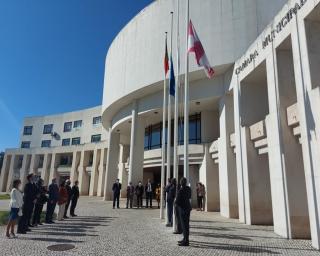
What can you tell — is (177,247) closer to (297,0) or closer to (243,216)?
(243,216)

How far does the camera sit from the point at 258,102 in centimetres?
1510

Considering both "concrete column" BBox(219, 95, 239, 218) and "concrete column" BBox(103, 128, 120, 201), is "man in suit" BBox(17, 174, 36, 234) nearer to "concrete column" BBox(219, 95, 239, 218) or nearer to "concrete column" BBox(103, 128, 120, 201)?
"concrete column" BBox(219, 95, 239, 218)

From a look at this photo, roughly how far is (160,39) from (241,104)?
9.66m

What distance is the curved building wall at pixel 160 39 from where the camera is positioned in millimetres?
17562

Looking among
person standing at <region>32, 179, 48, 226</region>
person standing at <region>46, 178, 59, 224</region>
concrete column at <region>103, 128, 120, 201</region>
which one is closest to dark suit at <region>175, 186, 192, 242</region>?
person standing at <region>32, 179, 48, 226</region>

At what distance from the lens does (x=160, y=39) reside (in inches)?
847

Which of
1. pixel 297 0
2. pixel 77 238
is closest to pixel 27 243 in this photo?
pixel 77 238

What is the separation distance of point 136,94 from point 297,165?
51.6ft

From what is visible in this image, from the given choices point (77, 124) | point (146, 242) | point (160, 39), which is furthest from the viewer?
point (77, 124)

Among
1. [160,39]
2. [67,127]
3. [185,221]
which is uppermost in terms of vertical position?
[67,127]

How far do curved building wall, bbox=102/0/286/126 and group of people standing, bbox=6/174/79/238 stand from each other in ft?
36.7

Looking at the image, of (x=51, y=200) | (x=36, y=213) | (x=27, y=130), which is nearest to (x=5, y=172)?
(x=27, y=130)

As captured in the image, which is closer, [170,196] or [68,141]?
[170,196]

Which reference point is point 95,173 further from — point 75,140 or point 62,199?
point 62,199
